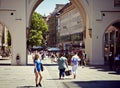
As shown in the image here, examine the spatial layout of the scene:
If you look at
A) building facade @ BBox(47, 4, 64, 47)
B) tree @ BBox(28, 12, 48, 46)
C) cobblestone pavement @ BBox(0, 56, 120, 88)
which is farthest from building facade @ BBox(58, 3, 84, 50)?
cobblestone pavement @ BBox(0, 56, 120, 88)

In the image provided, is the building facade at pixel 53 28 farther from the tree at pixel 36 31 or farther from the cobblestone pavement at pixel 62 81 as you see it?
the cobblestone pavement at pixel 62 81

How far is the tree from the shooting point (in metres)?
109

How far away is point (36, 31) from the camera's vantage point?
112 metres

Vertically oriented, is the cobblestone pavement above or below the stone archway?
below

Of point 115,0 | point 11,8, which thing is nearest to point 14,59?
point 11,8

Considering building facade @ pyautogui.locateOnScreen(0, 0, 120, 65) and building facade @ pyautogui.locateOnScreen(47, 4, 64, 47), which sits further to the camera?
building facade @ pyautogui.locateOnScreen(47, 4, 64, 47)

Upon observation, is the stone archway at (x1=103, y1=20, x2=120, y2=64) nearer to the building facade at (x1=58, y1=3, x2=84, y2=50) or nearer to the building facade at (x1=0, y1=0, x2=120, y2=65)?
the building facade at (x1=0, y1=0, x2=120, y2=65)

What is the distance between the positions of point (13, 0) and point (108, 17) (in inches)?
406

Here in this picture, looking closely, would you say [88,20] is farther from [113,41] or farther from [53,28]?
[53,28]

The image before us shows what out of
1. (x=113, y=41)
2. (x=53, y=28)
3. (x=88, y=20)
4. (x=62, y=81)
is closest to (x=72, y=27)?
(x=113, y=41)

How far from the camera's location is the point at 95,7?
45750 mm

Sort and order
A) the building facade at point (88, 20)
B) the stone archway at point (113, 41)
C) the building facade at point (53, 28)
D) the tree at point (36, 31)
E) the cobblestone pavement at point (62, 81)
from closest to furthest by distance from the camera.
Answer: the cobblestone pavement at point (62, 81), the building facade at point (88, 20), the stone archway at point (113, 41), the tree at point (36, 31), the building facade at point (53, 28)

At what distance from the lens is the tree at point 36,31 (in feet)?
358

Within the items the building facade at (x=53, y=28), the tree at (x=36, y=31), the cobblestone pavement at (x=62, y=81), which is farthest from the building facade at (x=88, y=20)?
the building facade at (x=53, y=28)
